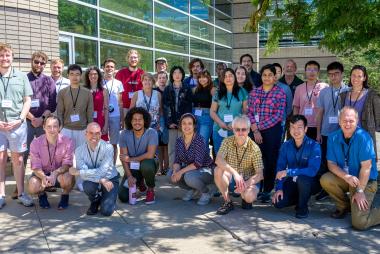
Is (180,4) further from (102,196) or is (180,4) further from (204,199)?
(102,196)

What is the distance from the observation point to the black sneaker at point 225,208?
16.1 ft

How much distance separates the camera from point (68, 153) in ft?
16.9

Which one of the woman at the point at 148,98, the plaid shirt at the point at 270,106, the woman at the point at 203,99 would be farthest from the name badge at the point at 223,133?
the woman at the point at 148,98

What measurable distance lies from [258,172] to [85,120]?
2.55 m

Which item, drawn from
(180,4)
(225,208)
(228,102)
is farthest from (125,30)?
(225,208)

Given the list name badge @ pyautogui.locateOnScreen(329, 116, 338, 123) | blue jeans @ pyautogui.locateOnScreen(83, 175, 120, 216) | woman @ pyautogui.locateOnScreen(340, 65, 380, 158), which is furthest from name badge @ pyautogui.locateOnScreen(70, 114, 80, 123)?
woman @ pyautogui.locateOnScreen(340, 65, 380, 158)

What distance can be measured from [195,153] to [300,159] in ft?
4.38

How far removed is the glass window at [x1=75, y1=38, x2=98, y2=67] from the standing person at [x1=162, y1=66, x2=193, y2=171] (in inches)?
132

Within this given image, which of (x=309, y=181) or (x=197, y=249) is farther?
(x=309, y=181)

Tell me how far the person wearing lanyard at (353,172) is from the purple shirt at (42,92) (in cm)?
382

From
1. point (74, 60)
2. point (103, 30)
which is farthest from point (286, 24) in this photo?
point (103, 30)

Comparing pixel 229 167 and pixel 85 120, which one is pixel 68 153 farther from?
pixel 229 167

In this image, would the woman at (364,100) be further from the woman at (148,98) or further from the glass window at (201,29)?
the glass window at (201,29)

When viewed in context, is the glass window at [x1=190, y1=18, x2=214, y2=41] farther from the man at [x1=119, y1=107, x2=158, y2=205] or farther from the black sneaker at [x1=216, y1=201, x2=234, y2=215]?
the black sneaker at [x1=216, y1=201, x2=234, y2=215]
